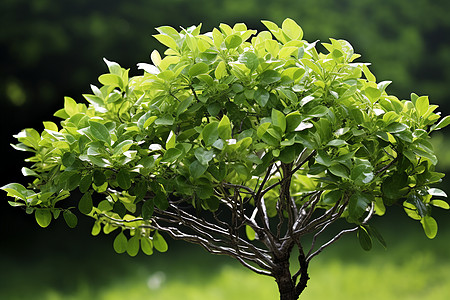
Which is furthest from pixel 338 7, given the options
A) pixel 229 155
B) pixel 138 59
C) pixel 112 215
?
pixel 229 155

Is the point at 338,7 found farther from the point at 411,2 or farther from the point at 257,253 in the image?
the point at 257,253

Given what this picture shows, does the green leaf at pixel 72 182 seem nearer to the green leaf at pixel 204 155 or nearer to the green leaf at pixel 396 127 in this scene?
the green leaf at pixel 204 155

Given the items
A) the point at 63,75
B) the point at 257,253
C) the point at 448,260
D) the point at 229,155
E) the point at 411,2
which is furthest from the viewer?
the point at 411,2

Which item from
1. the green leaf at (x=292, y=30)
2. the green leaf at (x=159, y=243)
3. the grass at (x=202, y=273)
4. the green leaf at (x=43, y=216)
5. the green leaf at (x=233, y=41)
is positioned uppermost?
the green leaf at (x=233, y=41)

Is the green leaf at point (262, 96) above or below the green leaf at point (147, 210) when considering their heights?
above

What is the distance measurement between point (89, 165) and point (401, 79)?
3.33 meters

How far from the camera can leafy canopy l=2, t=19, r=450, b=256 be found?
3.74 ft

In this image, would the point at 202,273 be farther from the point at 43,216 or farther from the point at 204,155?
the point at 204,155

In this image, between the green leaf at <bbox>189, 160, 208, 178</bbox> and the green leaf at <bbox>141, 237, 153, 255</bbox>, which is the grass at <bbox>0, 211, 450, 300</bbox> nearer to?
the green leaf at <bbox>141, 237, 153, 255</bbox>

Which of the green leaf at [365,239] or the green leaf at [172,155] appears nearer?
the green leaf at [172,155]

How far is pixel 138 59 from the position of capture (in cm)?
390

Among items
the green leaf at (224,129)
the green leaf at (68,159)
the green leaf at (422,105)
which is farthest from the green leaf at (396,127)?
the green leaf at (68,159)

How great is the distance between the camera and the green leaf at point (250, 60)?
46.9 inches

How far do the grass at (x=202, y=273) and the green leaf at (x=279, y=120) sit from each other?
231cm
